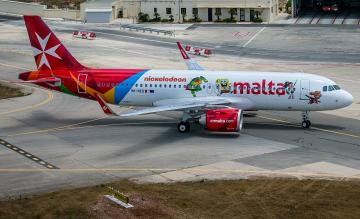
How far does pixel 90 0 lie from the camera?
149 meters

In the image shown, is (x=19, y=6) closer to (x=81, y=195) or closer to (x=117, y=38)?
(x=117, y=38)

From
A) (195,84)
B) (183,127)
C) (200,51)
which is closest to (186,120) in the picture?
(183,127)

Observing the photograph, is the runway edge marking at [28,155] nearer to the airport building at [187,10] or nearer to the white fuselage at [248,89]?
the white fuselage at [248,89]

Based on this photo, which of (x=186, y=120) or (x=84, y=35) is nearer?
(x=186, y=120)

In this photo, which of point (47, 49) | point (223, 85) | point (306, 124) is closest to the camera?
point (223, 85)

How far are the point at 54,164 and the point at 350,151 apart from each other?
21526 mm

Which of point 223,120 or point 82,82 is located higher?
point 82,82

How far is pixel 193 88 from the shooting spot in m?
59.5

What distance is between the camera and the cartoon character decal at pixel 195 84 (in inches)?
2339

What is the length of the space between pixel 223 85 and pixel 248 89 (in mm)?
2130

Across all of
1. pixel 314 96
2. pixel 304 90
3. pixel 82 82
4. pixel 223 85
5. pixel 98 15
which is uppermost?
pixel 98 15

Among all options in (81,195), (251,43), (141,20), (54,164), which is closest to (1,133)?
(54,164)

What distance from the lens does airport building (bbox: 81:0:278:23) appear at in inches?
5384

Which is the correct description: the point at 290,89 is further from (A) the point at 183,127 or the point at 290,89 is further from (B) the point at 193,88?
(A) the point at 183,127
